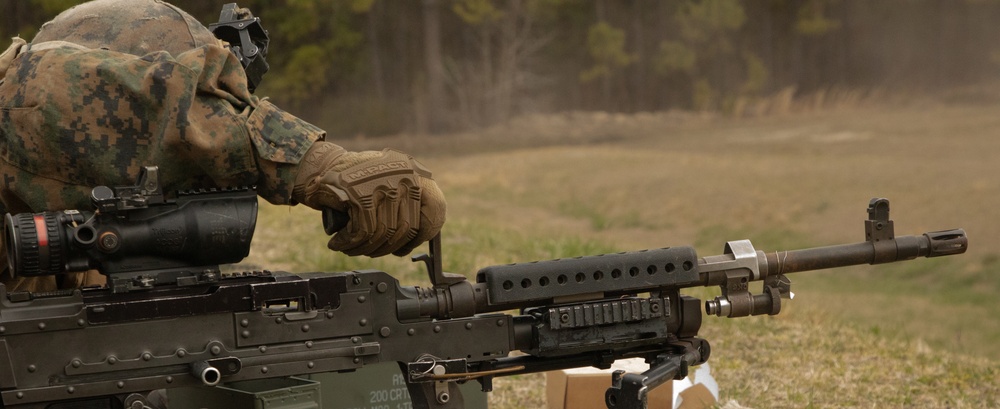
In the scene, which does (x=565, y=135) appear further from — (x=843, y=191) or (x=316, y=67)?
(x=843, y=191)

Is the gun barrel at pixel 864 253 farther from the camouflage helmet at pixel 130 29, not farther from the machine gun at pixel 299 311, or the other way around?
the camouflage helmet at pixel 130 29

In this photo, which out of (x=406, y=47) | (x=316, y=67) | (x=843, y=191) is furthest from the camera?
(x=406, y=47)

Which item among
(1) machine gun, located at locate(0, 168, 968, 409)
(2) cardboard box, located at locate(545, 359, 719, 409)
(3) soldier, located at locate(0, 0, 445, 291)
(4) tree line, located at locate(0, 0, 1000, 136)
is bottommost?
(2) cardboard box, located at locate(545, 359, 719, 409)

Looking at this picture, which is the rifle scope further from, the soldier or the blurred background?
the blurred background

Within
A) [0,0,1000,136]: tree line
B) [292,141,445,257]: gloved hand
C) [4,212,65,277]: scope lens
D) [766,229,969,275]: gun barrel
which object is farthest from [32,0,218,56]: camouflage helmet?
[0,0,1000,136]: tree line

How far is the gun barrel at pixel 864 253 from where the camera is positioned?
4.16 meters

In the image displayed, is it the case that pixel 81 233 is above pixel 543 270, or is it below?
above

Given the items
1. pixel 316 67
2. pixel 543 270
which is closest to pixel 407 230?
pixel 543 270

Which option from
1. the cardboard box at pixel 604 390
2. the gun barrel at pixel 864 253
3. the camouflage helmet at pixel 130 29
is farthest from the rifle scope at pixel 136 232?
the cardboard box at pixel 604 390

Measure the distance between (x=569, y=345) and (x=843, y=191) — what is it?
14977 mm

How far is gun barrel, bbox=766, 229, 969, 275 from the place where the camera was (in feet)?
13.7

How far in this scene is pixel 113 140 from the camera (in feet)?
12.3

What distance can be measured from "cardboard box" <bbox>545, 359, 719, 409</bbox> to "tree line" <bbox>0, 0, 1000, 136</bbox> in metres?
17.7

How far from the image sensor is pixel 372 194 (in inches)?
144
